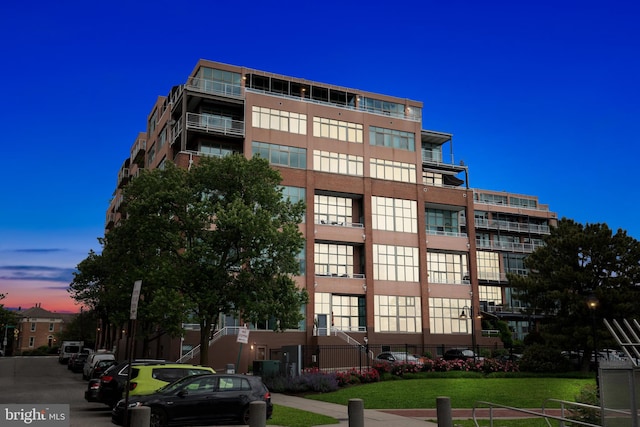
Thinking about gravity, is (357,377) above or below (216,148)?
below

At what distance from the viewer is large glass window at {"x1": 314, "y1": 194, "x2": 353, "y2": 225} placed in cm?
5106

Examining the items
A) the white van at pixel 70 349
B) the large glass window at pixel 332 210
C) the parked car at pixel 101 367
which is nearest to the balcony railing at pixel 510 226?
the large glass window at pixel 332 210

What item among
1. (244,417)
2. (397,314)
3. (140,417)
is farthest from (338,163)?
(140,417)

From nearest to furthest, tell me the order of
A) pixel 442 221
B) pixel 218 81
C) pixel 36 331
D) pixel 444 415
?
pixel 444 415 → pixel 218 81 → pixel 442 221 → pixel 36 331

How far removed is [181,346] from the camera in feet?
140

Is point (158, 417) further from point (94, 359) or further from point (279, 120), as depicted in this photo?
point (279, 120)

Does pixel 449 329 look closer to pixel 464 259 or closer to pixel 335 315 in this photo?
pixel 464 259

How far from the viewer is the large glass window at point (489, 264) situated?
7725 centimetres

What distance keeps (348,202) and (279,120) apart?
897cm

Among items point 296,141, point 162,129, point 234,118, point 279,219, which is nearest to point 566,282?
point 279,219

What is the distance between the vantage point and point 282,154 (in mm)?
51000

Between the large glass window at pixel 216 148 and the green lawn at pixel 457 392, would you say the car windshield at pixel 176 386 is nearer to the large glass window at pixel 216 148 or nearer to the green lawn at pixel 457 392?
the green lawn at pixel 457 392

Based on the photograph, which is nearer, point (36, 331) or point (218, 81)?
point (218, 81)

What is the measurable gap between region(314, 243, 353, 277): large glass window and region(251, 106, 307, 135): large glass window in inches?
391
